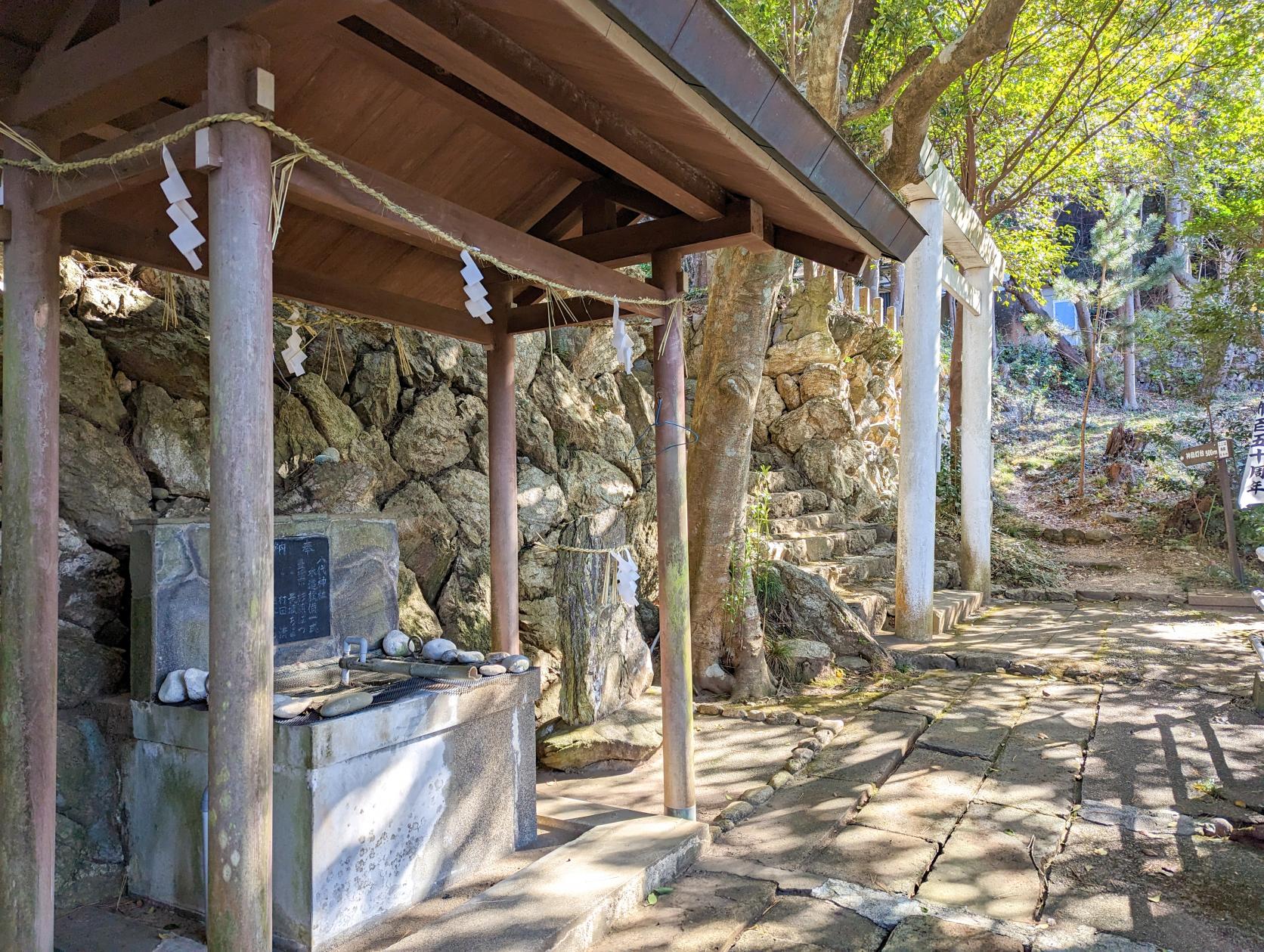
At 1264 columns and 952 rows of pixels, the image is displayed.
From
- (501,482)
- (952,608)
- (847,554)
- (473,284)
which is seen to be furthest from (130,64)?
(847,554)

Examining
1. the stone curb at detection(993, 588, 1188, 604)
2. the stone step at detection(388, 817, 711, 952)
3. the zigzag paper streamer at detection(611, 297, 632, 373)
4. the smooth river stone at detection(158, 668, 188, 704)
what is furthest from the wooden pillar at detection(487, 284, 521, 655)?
the stone curb at detection(993, 588, 1188, 604)

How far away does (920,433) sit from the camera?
853 cm

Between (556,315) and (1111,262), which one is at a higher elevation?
(1111,262)

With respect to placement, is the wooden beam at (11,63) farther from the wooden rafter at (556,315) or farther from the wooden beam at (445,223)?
the wooden rafter at (556,315)

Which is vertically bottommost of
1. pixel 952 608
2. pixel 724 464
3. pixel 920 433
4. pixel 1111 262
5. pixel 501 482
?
pixel 952 608

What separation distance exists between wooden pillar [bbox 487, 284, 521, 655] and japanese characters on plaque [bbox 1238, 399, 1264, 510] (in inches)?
268

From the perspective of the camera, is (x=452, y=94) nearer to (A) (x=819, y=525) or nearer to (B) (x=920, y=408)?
(B) (x=920, y=408)

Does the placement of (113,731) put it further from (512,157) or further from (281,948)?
(512,157)

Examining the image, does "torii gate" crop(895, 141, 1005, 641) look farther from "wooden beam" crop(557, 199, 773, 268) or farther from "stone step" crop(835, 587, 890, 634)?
"wooden beam" crop(557, 199, 773, 268)

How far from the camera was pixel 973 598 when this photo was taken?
35.5ft

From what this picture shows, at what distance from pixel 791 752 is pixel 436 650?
2.58 meters

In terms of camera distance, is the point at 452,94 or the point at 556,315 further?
Answer: the point at 556,315

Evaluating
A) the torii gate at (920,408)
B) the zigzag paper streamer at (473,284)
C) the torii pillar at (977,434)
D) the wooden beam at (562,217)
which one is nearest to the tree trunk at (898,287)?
the torii pillar at (977,434)

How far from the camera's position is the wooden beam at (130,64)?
84.0 inches
